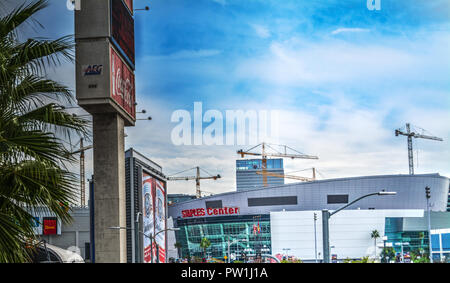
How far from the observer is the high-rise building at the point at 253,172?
167250 mm

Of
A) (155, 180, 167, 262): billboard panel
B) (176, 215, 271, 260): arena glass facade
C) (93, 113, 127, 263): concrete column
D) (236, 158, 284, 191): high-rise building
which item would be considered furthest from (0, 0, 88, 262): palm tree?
Answer: (236, 158, 284, 191): high-rise building

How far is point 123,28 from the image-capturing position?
104ft

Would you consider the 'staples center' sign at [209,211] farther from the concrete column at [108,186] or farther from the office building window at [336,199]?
the concrete column at [108,186]

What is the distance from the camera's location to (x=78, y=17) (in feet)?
98.9

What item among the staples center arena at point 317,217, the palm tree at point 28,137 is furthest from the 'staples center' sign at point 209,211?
the palm tree at point 28,137

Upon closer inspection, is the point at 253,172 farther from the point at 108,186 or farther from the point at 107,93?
the point at 107,93

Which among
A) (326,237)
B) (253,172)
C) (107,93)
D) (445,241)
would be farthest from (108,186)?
(253,172)

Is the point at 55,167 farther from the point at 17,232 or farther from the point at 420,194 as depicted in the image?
the point at 420,194

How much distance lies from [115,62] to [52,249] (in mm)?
35841

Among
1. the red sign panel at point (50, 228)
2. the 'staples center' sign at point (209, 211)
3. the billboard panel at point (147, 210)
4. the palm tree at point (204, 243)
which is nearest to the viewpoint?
the billboard panel at point (147, 210)

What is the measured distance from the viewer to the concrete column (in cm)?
3297

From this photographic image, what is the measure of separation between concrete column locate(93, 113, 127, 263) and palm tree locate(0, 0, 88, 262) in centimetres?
2494

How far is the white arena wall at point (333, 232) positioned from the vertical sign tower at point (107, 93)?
79.0 meters
